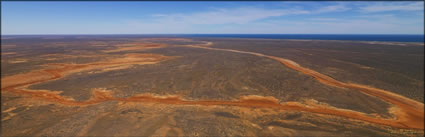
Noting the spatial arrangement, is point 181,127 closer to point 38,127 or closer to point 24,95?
point 38,127

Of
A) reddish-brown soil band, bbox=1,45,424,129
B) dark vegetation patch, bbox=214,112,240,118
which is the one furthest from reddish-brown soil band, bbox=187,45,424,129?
dark vegetation patch, bbox=214,112,240,118

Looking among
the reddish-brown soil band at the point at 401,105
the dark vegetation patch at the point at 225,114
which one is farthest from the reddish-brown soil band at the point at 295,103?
the dark vegetation patch at the point at 225,114

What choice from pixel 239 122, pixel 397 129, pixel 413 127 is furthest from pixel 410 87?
pixel 239 122

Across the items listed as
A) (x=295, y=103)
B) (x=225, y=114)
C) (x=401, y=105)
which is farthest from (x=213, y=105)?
(x=401, y=105)

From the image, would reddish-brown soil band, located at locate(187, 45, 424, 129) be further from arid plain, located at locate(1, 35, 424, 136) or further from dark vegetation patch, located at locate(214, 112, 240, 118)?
dark vegetation patch, located at locate(214, 112, 240, 118)

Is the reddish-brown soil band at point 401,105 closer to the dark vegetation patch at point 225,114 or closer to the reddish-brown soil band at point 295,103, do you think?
the reddish-brown soil band at point 295,103

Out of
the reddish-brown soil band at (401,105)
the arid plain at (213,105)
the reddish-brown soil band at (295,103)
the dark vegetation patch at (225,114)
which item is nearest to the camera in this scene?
the arid plain at (213,105)

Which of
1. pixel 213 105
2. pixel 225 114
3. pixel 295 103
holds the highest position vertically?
pixel 295 103

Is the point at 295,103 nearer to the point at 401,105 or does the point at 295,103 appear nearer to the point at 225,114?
the point at 225,114

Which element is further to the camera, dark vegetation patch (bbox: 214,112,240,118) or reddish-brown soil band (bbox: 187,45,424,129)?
dark vegetation patch (bbox: 214,112,240,118)

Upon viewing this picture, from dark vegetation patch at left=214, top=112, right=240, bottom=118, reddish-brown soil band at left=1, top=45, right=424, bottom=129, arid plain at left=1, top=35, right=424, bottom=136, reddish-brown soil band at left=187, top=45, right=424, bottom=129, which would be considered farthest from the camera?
dark vegetation patch at left=214, top=112, right=240, bottom=118

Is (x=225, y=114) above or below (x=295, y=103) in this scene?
below
